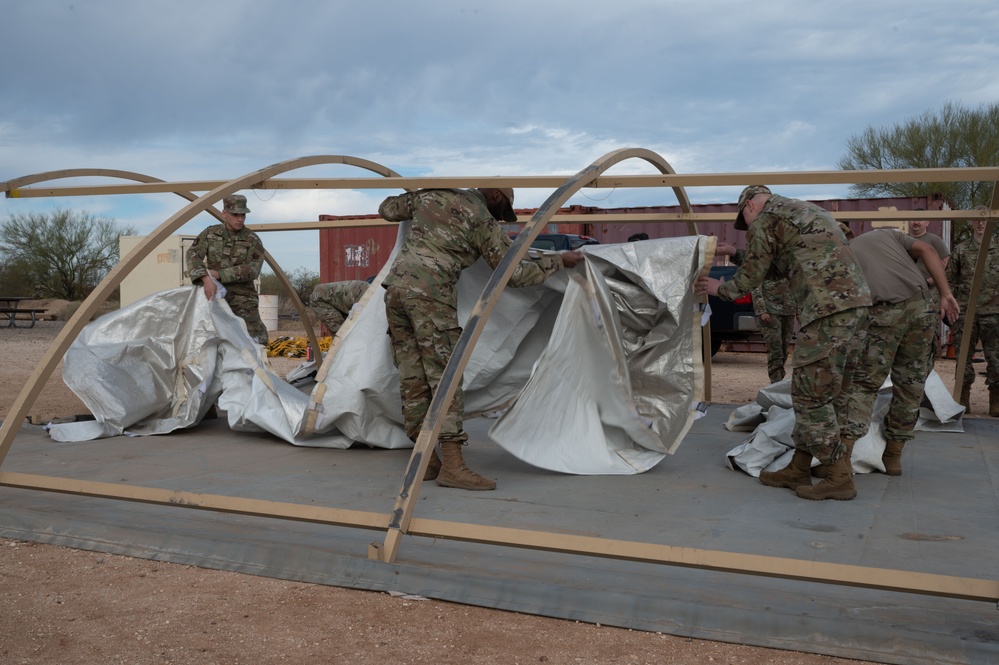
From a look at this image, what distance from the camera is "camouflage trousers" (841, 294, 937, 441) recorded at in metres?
5.08

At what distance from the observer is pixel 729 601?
3188mm

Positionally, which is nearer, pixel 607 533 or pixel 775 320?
pixel 607 533

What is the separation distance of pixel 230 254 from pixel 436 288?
3194 millimetres

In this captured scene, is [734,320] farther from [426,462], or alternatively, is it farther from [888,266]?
[426,462]

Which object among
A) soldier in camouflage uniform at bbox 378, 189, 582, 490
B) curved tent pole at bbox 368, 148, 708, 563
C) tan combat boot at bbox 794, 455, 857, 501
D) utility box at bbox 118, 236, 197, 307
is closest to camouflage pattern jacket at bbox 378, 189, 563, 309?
soldier in camouflage uniform at bbox 378, 189, 582, 490

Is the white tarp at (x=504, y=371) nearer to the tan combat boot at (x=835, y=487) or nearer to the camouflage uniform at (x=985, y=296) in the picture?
the tan combat boot at (x=835, y=487)

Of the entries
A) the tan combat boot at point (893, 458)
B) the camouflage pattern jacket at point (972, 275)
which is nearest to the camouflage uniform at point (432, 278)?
the tan combat boot at point (893, 458)

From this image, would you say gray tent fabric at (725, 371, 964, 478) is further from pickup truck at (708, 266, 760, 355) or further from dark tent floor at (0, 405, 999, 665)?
pickup truck at (708, 266, 760, 355)

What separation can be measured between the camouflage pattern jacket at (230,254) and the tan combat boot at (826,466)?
183 inches

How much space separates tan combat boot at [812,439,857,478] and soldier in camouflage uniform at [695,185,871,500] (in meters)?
0.03

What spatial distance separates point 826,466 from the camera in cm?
473

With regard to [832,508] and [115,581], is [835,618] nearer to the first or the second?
[832,508]

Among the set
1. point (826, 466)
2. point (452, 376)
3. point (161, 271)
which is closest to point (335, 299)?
point (452, 376)

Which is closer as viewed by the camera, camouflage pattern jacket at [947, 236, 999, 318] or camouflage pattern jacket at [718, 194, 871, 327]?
camouflage pattern jacket at [718, 194, 871, 327]
